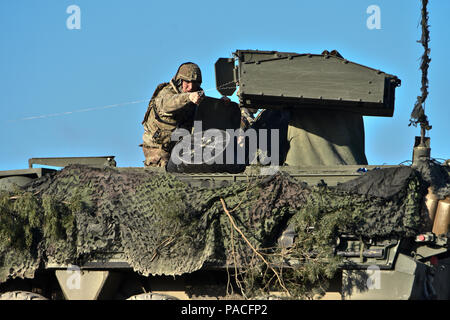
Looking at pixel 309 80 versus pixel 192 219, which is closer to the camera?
pixel 192 219

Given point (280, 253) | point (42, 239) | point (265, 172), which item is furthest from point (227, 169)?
point (42, 239)

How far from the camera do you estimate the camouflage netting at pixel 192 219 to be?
10.4 metres

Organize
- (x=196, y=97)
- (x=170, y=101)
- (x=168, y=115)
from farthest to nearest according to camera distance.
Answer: (x=168, y=115) < (x=170, y=101) < (x=196, y=97)

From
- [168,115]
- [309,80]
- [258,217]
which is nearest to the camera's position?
[258,217]

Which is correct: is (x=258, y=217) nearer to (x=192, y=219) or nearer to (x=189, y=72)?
(x=192, y=219)

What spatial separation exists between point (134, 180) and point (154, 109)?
2.15m

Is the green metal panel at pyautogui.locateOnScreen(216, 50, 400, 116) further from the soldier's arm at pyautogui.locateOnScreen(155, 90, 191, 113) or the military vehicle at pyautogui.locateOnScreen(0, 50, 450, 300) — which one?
the soldier's arm at pyautogui.locateOnScreen(155, 90, 191, 113)

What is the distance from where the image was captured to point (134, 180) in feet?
37.6

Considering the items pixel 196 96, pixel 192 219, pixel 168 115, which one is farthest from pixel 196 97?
pixel 192 219

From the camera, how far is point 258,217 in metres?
10.7

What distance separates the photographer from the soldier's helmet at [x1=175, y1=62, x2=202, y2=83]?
13172 millimetres

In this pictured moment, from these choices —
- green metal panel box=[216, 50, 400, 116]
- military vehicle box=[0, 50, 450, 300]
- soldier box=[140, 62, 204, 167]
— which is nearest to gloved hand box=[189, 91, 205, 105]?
soldier box=[140, 62, 204, 167]

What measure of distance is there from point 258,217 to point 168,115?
3015 mm
